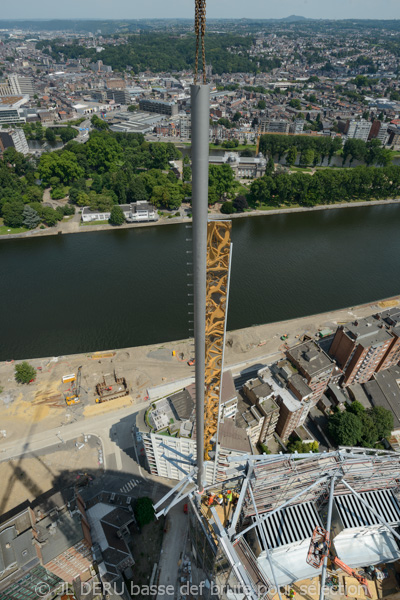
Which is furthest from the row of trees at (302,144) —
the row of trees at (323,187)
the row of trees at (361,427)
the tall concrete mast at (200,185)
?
the tall concrete mast at (200,185)

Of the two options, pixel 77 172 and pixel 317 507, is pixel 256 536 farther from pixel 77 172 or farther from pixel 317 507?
pixel 77 172

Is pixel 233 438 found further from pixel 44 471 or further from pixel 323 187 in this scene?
pixel 323 187

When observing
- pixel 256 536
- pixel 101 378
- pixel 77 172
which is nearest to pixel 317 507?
pixel 256 536

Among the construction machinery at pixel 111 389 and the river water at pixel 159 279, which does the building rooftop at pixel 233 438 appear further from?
the river water at pixel 159 279

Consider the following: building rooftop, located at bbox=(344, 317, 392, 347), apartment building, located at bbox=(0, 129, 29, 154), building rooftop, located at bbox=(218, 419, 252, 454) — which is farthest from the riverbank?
building rooftop, located at bbox=(218, 419, 252, 454)

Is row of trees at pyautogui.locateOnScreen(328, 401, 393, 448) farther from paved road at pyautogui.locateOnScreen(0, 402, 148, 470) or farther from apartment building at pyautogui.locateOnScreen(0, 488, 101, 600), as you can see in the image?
apartment building at pyautogui.locateOnScreen(0, 488, 101, 600)
